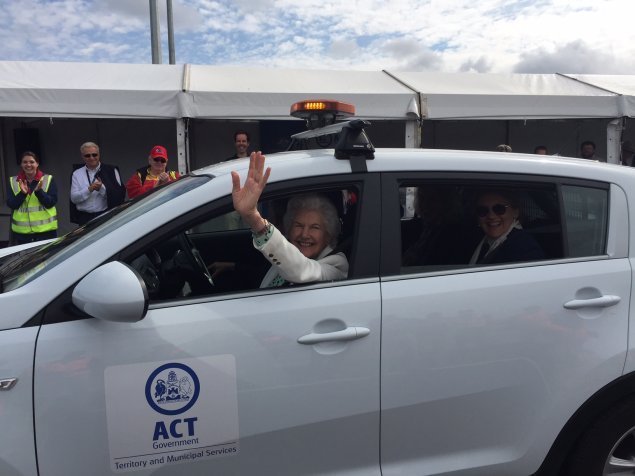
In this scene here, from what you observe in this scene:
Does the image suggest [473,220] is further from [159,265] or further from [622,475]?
[159,265]

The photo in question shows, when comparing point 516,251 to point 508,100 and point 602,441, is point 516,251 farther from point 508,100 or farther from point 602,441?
point 508,100

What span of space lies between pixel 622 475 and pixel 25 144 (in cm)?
947

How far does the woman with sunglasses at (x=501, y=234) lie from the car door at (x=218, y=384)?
21.5 inches

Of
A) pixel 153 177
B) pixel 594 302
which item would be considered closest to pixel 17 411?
pixel 594 302

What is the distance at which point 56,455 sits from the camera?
1562 mm

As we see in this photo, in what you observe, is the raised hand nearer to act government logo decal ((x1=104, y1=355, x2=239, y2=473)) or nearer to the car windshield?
the car windshield

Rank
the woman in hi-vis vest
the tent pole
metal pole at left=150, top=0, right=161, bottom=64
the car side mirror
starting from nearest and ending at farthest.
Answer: the car side mirror
the woman in hi-vis vest
the tent pole
metal pole at left=150, top=0, right=161, bottom=64

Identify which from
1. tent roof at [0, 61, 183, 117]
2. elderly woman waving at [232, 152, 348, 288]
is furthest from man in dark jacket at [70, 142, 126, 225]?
elderly woman waving at [232, 152, 348, 288]

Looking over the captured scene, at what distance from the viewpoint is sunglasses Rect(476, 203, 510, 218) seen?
2168 mm

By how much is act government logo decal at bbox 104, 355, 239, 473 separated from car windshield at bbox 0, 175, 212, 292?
473 mm

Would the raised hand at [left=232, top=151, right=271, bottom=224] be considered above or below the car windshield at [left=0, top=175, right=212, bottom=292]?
above

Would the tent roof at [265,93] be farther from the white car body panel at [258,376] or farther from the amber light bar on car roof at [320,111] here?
the white car body panel at [258,376]

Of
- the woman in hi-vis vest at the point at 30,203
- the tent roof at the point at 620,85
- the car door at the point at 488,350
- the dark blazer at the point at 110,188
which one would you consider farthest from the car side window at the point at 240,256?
the tent roof at the point at 620,85

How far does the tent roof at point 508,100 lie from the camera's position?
6.90 meters
